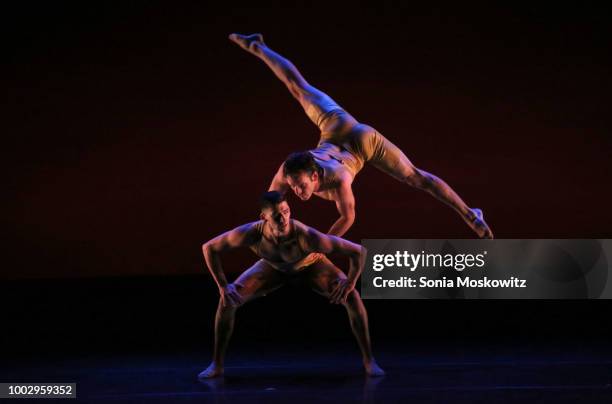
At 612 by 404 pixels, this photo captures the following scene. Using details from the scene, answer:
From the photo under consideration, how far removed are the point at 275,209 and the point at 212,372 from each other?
0.96 metres

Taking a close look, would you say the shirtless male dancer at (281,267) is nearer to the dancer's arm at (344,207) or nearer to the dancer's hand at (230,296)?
the dancer's hand at (230,296)

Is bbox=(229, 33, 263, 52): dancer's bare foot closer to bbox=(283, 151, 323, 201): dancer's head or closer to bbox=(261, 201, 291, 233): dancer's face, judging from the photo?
bbox=(283, 151, 323, 201): dancer's head

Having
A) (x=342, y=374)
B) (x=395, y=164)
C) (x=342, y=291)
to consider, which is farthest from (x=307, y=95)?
(x=342, y=374)

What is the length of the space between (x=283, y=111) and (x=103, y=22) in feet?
5.55

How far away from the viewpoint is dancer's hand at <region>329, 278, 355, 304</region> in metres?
3.81

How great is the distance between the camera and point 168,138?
6312 mm

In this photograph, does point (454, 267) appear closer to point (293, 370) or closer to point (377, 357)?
point (377, 357)

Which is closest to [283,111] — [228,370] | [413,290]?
[413,290]

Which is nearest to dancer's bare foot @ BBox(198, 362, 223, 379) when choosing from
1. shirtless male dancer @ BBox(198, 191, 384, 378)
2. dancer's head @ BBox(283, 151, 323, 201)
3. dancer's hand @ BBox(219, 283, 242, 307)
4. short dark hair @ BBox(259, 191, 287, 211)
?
shirtless male dancer @ BBox(198, 191, 384, 378)

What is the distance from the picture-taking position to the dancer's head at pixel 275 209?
12.0 feet

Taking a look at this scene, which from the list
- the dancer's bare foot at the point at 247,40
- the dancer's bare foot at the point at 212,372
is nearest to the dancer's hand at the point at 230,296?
the dancer's bare foot at the point at 212,372

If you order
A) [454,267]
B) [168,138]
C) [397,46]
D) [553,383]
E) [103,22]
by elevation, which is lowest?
[553,383]

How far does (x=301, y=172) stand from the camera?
4020 millimetres

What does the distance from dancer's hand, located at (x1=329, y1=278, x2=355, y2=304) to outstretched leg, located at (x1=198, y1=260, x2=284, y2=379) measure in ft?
1.12
